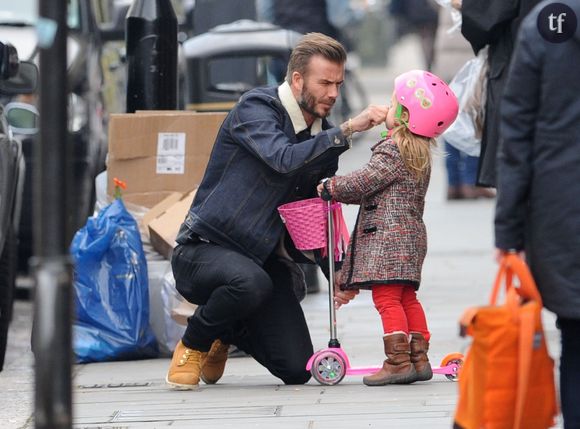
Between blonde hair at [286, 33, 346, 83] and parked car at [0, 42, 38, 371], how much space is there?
134cm

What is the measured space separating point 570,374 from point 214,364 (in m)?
2.28

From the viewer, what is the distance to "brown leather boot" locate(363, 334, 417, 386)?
19.6ft

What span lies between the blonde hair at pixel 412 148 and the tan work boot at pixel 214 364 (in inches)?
42.0

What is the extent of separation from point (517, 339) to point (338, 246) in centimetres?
208

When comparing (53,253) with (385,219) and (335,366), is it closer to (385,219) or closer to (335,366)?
(385,219)

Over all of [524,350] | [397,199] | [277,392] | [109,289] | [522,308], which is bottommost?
[277,392]

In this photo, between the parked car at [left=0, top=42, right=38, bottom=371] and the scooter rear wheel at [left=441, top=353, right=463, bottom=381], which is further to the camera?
the parked car at [left=0, top=42, right=38, bottom=371]

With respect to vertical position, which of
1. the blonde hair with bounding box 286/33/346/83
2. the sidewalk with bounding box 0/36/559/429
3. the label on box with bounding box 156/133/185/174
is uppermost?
the blonde hair with bounding box 286/33/346/83

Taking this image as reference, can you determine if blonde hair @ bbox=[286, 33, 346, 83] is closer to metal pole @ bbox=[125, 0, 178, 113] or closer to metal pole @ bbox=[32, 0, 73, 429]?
metal pole @ bbox=[125, 0, 178, 113]

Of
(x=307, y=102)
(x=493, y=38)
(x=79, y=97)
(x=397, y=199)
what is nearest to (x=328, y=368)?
(x=397, y=199)

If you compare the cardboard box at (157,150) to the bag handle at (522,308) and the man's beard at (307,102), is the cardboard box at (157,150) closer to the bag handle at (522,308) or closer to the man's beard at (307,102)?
the man's beard at (307,102)

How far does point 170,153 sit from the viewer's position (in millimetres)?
7176

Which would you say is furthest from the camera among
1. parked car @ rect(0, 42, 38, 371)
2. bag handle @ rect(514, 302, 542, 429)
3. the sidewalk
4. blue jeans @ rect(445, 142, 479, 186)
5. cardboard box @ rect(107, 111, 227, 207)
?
blue jeans @ rect(445, 142, 479, 186)

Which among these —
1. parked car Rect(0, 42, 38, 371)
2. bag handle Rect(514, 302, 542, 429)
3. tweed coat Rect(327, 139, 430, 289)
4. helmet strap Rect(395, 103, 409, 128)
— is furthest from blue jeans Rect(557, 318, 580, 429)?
parked car Rect(0, 42, 38, 371)
